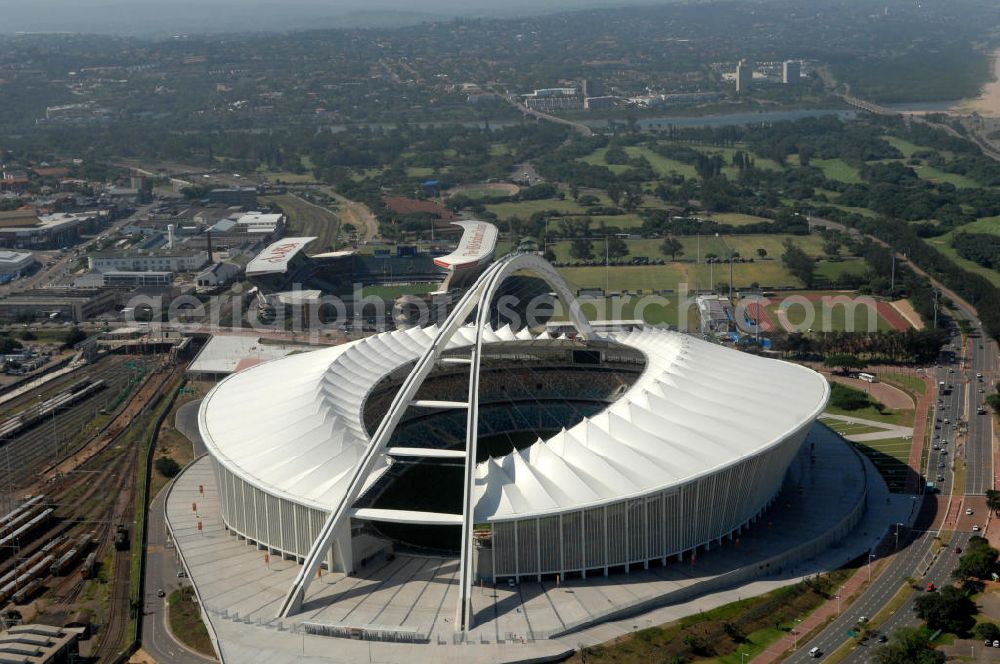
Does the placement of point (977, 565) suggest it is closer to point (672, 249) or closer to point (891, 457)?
point (891, 457)

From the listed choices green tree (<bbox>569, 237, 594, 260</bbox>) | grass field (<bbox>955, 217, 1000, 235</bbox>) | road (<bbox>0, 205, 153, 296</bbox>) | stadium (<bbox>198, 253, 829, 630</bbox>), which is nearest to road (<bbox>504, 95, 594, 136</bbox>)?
grass field (<bbox>955, 217, 1000, 235</bbox>)

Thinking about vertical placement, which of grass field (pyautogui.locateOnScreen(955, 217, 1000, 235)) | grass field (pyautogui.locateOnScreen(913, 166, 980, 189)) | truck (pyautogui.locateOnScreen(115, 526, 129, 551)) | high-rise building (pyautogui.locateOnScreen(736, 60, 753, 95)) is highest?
high-rise building (pyautogui.locateOnScreen(736, 60, 753, 95))

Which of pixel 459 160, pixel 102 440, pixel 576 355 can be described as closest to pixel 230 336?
pixel 102 440

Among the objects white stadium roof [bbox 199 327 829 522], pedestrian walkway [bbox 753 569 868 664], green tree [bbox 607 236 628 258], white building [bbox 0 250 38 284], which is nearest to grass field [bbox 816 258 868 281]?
green tree [bbox 607 236 628 258]

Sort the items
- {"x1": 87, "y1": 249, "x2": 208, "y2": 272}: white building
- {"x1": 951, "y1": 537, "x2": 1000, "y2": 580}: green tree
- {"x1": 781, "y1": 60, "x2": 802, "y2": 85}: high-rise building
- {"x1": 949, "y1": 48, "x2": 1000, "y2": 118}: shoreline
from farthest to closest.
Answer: {"x1": 781, "y1": 60, "x2": 802, "y2": 85}: high-rise building → {"x1": 949, "y1": 48, "x2": 1000, "y2": 118}: shoreline → {"x1": 87, "y1": 249, "x2": 208, "y2": 272}: white building → {"x1": 951, "y1": 537, "x2": 1000, "y2": 580}: green tree

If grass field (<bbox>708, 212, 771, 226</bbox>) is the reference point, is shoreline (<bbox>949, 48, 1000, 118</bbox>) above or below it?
above

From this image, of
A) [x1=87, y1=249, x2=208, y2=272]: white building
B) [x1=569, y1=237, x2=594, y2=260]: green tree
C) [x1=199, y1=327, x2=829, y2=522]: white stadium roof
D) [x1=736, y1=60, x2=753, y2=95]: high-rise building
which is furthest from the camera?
[x1=736, y1=60, x2=753, y2=95]: high-rise building

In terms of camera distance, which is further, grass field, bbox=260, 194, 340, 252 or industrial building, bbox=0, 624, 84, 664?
grass field, bbox=260, 194, 340, 252

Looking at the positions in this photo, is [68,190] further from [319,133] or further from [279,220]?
[319,133]

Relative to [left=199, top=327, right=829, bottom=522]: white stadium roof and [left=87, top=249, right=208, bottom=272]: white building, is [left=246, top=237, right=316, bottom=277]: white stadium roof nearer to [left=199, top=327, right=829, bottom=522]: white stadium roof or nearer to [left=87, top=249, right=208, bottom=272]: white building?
[left=87, top=249, right=208, bottom=272]: white building
